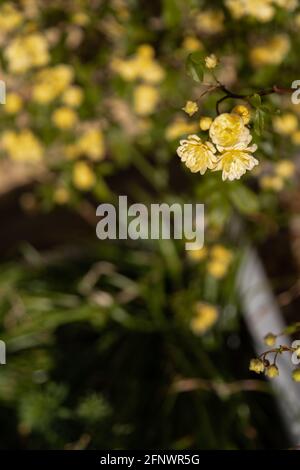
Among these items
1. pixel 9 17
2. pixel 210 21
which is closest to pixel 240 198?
pixel 210 21

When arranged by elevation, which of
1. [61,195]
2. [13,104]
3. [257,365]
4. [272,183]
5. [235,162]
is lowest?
[257,365]

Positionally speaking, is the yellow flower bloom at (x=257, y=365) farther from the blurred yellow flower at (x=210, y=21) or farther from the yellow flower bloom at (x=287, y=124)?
the blurred yellow flower at (x=210, y=21)

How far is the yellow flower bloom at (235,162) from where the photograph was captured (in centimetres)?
80

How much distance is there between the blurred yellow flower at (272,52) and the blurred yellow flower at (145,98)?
28 centimetres

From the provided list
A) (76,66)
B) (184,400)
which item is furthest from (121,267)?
(76,66)

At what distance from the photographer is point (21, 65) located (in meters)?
1.60

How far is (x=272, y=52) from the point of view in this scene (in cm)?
160

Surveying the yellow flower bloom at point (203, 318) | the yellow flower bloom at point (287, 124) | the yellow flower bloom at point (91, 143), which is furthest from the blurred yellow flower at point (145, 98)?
the yellow flower bloom at point (203, 318)

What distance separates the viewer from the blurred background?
155 cm

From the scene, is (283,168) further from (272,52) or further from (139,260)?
(139,260)

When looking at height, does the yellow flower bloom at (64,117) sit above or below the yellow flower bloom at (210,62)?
above

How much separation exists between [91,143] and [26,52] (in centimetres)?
30

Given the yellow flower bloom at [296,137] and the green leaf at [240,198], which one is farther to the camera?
the yellow flower bloom at [296,137]

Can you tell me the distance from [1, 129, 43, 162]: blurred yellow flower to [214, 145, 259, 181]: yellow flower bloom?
0.99 m
